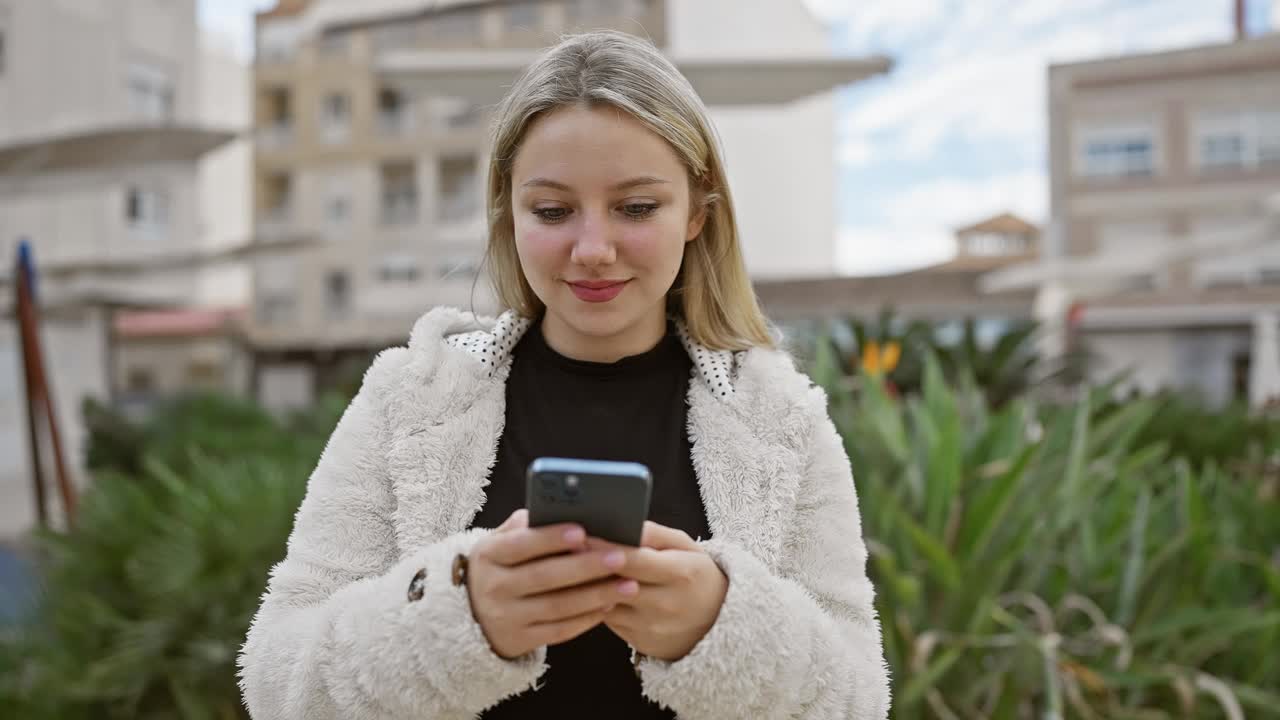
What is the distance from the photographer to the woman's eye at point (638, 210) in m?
0.83

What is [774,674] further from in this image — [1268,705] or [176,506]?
[176,506]

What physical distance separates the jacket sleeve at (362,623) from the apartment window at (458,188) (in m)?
18.4

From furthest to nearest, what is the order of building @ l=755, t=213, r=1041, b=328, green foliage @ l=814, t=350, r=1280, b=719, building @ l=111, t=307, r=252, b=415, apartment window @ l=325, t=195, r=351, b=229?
apartment window @ l=325, t=195, r=351, b=229 → building @ l=111, t=307, r=252, b=415 → building @ l=755, t=213, r=1041, b=328 → green foliage @ l=814, t=350, r=1280, b=719

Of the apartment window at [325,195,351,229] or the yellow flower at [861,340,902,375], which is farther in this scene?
the apartment window at [325,195,351,229]

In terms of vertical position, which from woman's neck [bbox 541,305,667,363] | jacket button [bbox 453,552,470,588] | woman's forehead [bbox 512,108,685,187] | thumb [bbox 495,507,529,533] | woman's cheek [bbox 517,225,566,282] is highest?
woman's forehead [bbox 512,108,685,187]

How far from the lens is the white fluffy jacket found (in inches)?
29.2

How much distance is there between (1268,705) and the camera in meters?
1.63

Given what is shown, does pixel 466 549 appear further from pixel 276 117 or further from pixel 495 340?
pixel 276 117

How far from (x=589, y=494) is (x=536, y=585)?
8 cm

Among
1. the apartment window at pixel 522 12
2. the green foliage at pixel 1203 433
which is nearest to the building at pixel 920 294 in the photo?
the apartment window at pixel 522 12

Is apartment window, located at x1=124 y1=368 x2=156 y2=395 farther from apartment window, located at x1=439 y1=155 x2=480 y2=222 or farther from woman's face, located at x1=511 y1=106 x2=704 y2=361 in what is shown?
woman's face, located at x1=511 y1=106 x2=704 y2=361

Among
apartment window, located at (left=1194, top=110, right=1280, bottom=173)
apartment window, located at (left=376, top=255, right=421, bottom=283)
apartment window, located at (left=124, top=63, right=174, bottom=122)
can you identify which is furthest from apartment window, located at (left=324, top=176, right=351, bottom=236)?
apartment window, located at (left=1194, top=110, right=1280, bottom=173)

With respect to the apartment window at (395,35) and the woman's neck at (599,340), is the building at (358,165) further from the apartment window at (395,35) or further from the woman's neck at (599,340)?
the woman's neck at (599,340)

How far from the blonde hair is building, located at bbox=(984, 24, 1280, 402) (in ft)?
47.3
